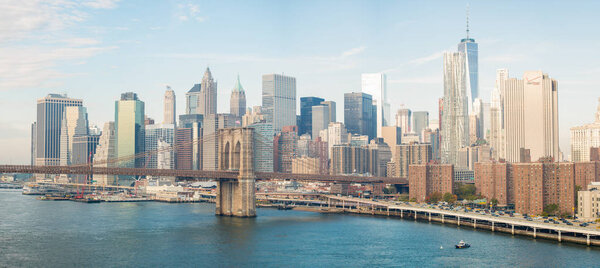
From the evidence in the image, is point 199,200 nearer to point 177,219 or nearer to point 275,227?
point 177,219

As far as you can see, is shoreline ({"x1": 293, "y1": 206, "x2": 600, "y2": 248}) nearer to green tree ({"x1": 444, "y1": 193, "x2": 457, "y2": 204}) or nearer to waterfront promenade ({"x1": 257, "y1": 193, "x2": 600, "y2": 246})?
waterfront promenade ({"x1": 257, "y1": 193, "x2": 600, "y2": 246})

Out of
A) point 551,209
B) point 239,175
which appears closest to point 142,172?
point 239,175

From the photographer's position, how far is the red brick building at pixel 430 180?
118500 mm

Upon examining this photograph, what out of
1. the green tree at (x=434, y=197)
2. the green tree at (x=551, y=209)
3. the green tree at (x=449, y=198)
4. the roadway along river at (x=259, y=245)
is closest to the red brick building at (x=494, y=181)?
the green tree at (x=449, y=198)

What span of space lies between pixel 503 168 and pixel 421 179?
18675mm

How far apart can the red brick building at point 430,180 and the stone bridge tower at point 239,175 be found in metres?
42.3

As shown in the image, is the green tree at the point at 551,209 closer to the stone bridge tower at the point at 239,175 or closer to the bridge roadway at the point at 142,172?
the bridge roadway at the point at 142,172

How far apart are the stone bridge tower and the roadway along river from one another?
9.13 feet

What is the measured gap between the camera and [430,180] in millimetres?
120750

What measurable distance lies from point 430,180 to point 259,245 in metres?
65.4

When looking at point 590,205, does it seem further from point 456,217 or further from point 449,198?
point 449,198

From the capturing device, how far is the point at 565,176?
276 ft

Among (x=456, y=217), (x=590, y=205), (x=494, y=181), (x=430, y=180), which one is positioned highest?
(x=494, y=181)

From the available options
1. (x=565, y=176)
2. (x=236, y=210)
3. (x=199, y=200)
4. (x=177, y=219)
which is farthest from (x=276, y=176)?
(x=199, y=200)
